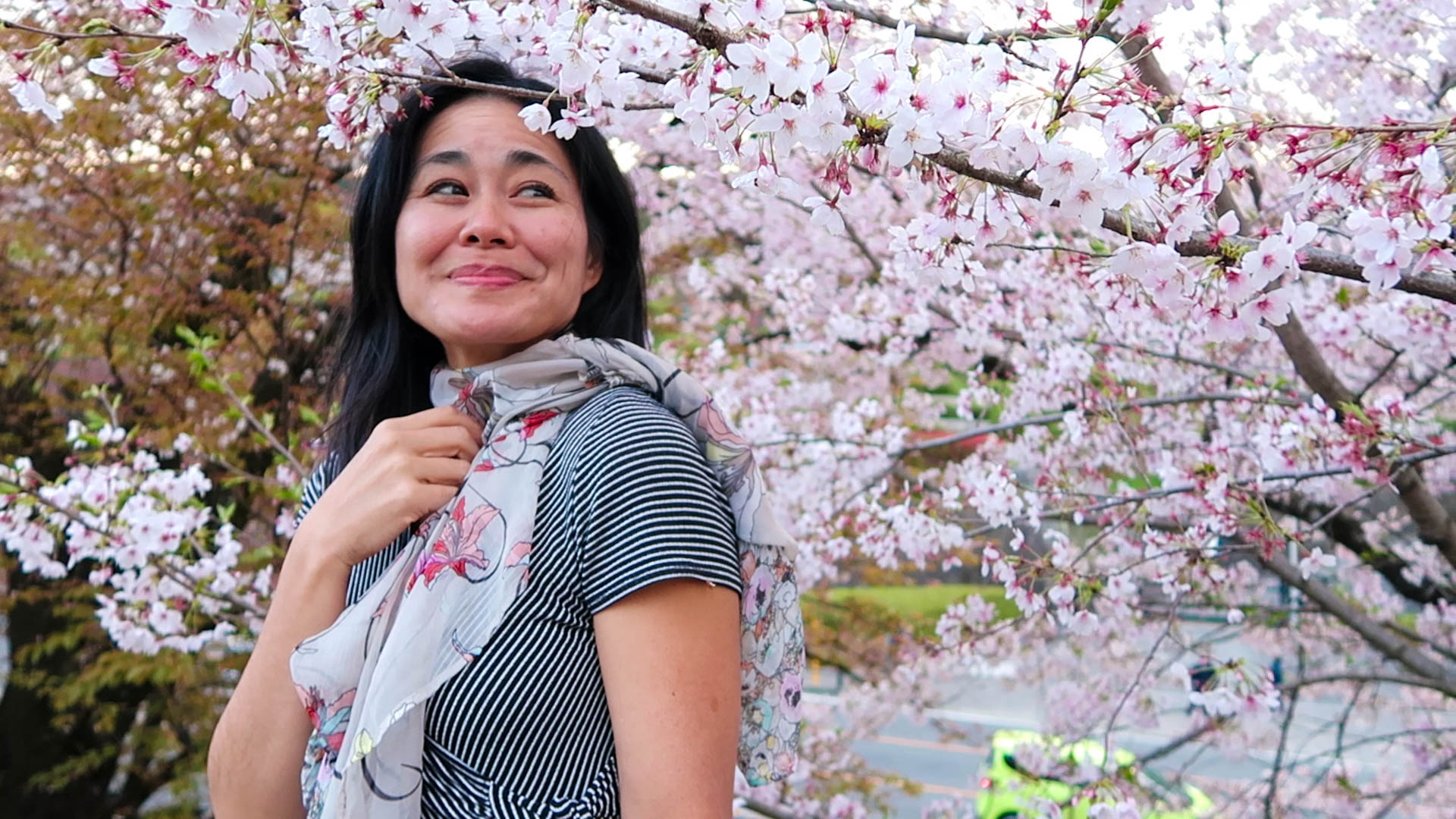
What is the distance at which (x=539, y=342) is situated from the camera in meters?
1.36

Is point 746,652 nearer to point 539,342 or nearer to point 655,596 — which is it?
point 655,596

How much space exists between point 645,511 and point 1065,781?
3374 millimetres

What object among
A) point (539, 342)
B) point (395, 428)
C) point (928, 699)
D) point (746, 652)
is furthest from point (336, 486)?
point (928, 699)

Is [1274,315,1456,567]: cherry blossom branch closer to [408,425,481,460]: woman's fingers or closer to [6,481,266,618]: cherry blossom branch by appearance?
[408,425,481,460]: woman's fingers

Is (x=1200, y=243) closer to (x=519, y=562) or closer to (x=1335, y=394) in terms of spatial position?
(x=519, y=562)

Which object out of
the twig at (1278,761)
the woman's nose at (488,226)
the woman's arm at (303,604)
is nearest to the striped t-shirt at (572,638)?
the woman's arm at (303,604)

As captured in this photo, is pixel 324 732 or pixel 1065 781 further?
pixel 1065 781

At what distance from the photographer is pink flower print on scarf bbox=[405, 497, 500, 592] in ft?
3.84

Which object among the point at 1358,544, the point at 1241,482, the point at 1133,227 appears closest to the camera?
the point at 1133,227

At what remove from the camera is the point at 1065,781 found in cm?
390

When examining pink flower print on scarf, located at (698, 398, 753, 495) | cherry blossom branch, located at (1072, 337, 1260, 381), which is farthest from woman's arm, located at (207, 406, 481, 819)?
cherry blossom branch, located at (1072, 337, 1260, 381)

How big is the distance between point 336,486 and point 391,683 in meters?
0.33

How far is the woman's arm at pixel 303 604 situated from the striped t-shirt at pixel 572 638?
0.74 feet

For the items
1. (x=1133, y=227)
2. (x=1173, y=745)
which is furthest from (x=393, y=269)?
(x=1173, y=745)
